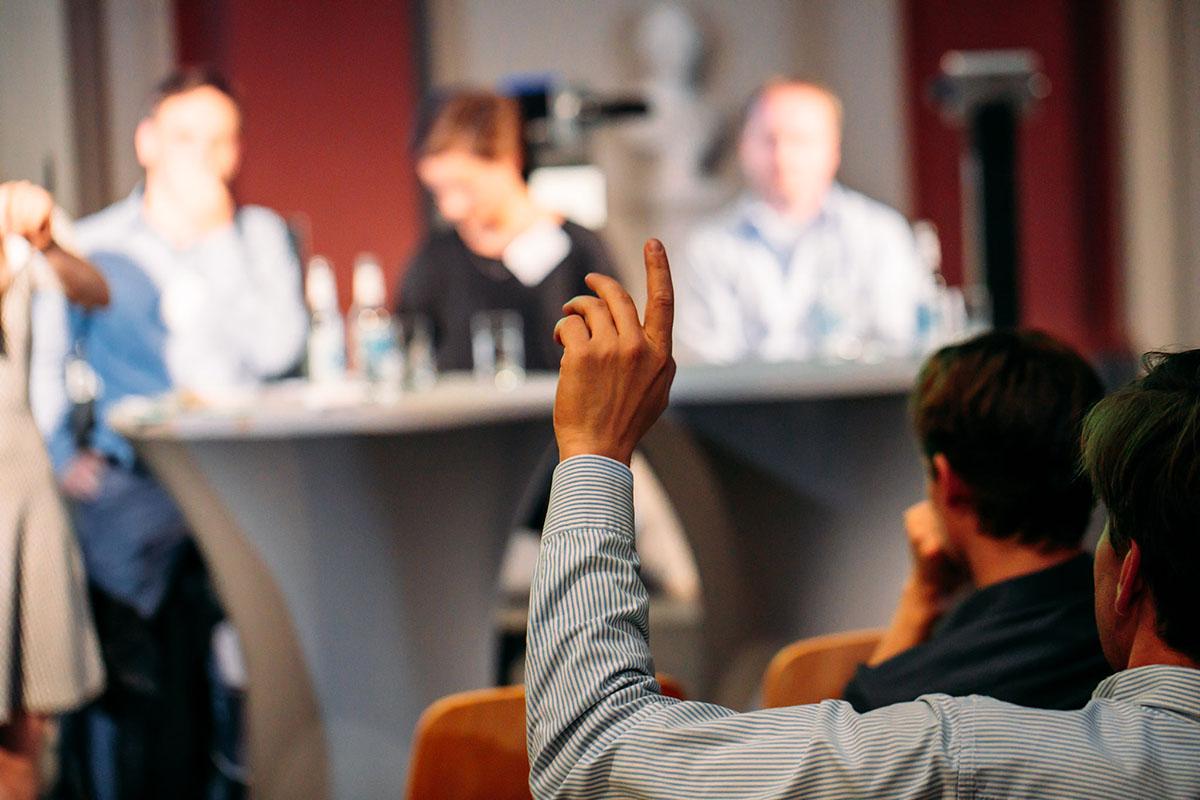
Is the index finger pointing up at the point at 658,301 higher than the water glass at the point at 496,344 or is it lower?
higher

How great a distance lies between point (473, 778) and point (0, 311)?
64 cm

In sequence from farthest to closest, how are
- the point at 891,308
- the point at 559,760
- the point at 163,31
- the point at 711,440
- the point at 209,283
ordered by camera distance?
1. the point at 891,308
2. the point at 711,440
3. the point at 209,283
4. the point at 163,31
5. the point at 559,760

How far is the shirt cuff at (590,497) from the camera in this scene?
30.0 inches

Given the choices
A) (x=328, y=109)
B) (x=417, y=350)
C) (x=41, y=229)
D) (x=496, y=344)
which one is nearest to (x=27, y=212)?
(x=41, y=229)

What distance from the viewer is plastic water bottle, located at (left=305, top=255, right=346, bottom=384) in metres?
2.02

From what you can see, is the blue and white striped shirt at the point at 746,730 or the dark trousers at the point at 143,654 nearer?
the blue and white striped shirt at the point at 746,730

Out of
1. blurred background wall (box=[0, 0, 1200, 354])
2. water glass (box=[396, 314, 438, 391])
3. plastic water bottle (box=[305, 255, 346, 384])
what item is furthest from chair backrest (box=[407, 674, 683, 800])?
blurred background wall (box=[0, 0, 1200, 354])

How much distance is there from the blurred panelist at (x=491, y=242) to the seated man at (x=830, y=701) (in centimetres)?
193

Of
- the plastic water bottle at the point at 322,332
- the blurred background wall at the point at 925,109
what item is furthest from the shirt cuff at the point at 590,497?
the blurred background wall at the point at 925,109

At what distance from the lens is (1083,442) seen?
80cm

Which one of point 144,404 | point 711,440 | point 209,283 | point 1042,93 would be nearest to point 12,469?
point 144,404

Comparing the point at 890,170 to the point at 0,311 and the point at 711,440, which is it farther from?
the point at 0,311

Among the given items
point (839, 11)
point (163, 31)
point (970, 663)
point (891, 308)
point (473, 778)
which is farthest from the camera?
point (839, 11)

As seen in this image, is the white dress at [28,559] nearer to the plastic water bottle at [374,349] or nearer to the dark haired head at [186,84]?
the dark haired head at [186,84]
